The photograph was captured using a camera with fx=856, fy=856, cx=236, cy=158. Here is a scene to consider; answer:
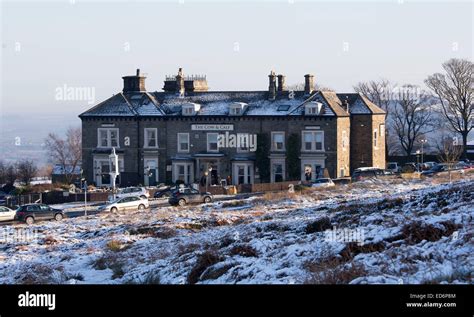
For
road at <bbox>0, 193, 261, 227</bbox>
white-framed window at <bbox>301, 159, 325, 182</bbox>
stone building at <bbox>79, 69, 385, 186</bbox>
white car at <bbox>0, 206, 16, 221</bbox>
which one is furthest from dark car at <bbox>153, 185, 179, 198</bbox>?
white car at <bbox>0, 206, 16, 221</bbox>

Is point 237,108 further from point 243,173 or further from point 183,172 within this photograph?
point 183,172

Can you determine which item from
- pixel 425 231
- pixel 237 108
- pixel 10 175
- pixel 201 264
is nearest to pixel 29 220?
pixel 201 264

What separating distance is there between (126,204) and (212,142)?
57.7 feet

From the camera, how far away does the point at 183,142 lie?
64.3m

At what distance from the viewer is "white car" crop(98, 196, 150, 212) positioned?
46.4 meters

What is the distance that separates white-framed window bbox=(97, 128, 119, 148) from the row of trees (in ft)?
113

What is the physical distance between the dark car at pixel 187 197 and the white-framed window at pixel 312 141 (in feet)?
42.3

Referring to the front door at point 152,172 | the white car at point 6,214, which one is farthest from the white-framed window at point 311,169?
the white car at point 6,214

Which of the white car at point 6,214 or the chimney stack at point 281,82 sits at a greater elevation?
the chimney stack at point 281,82

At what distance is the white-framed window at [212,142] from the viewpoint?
2498 inches

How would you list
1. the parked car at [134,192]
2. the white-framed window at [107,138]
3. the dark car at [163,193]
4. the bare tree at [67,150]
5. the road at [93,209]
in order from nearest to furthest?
the road at [93,209]
the parked car at [134,192]
the dark car at [163,193]
the white-framed window at [107,138]
the bare tree at [67,150]

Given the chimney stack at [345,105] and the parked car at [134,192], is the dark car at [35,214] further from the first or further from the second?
the chimney stack at [345,105]

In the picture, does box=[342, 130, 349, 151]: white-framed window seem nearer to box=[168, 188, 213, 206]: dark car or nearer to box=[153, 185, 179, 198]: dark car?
box=[153, 185, 179, 198]: dark car
